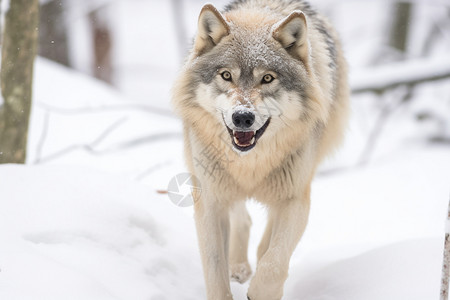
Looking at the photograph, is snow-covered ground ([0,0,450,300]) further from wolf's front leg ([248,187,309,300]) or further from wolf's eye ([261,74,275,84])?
wolf's eye ([261,74,275,84])

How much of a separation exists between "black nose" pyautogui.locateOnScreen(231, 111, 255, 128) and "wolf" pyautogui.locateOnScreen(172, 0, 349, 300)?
11 millimetres

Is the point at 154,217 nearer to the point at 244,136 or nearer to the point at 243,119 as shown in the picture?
the point at 244,136

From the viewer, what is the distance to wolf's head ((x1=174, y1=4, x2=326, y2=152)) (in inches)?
110

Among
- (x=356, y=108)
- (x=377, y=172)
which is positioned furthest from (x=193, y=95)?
(x=356, y=108)

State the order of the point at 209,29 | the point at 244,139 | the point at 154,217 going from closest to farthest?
1. the point at 244,139
2. the point at 209,29
3. the point at 154,217

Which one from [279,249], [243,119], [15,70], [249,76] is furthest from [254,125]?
[15,70]

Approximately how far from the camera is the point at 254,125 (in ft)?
8.95

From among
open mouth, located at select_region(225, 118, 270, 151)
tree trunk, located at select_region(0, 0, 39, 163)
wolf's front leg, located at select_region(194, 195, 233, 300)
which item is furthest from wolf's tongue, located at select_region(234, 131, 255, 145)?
tree trunk, located at select_region(0, 0, 39, 163)

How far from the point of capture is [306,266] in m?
3.62

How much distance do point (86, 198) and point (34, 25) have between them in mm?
1400

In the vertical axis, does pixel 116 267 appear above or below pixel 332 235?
above

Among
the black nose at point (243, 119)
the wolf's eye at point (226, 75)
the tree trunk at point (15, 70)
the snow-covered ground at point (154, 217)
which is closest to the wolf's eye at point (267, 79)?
the wolf's eye at point (226, 75)

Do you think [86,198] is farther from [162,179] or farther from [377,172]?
[377,172]

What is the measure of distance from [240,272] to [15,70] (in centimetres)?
219
